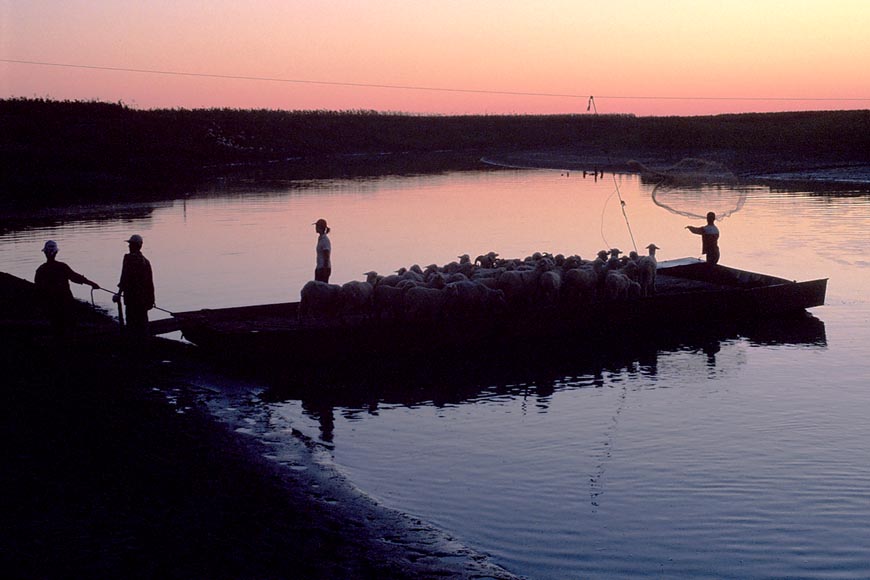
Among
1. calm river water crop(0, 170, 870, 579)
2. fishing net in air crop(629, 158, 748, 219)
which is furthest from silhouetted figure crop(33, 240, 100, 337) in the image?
fishing net in air crop(629, 158, 748, 219)

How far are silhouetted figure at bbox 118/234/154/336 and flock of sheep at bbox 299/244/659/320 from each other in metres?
3.34

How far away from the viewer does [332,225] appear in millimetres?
40938

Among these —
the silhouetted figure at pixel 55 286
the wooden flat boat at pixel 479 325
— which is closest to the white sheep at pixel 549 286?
the wooden flat boat at pixel 479 325

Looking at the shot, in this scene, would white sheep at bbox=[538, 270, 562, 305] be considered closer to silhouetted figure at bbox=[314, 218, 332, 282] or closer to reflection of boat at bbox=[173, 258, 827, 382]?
reflection of boat at bbox=[173, 258, 827, 382]

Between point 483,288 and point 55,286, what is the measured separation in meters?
7.81

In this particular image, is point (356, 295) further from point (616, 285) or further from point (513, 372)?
point (616, 285)

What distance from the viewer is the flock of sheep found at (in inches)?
738

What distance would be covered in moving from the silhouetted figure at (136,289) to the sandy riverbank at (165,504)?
1074mm

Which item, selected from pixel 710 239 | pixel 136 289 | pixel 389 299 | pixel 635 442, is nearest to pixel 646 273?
pixel 710 239

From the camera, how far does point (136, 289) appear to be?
15.7m

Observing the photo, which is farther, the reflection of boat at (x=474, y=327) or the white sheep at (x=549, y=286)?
the white sheep at (x=549, y=286)

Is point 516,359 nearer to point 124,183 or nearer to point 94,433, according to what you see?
point 94,433

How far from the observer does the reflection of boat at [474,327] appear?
56.5 feet

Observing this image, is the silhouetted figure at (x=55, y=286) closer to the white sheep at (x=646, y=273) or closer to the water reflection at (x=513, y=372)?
the water reflection at (x=513, y=372)
